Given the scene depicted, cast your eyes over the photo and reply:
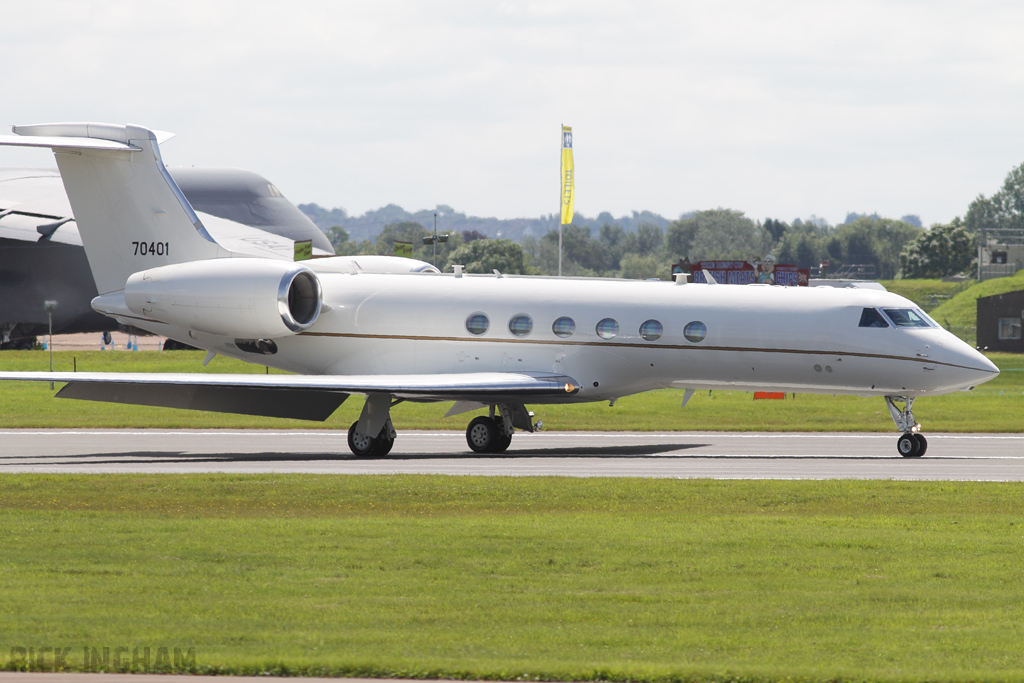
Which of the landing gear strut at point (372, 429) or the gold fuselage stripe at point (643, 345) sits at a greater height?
the gold fuselage stripe at point (643, 345)

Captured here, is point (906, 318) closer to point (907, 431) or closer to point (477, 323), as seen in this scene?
point (907, 431)

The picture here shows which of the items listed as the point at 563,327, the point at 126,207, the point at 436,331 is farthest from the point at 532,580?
the point at 126,207

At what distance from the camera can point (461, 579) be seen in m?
12.6

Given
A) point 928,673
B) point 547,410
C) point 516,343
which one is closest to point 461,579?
point 928,673

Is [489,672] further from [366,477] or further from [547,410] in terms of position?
A: [547,410]

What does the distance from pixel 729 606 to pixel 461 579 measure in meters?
2.72

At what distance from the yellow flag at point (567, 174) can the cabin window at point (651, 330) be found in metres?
39.1

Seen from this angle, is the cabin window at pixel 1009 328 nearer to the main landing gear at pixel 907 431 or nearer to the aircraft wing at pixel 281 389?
the main landing gear at pixel 907 431

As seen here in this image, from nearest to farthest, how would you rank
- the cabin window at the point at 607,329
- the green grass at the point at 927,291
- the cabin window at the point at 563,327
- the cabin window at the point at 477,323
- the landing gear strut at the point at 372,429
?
the landing gear strut at the point at 372,429 < the cabin window at the point at 607,329 < the cabin window at the point at 563,327 < the cabin window at the point at 477,323 < the green grass at the point at 927,291

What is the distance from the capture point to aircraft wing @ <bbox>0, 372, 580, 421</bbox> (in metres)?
25.5

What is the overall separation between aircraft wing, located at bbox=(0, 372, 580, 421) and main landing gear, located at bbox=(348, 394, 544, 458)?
0.56m

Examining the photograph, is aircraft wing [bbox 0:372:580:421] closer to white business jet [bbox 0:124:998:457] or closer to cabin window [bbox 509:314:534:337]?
white business jet [bbox 0:124:998:457]

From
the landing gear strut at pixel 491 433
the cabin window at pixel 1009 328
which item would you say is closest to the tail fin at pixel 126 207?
the landing gear strut at pixel 491 433

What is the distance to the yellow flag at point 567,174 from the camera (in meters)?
65.6
